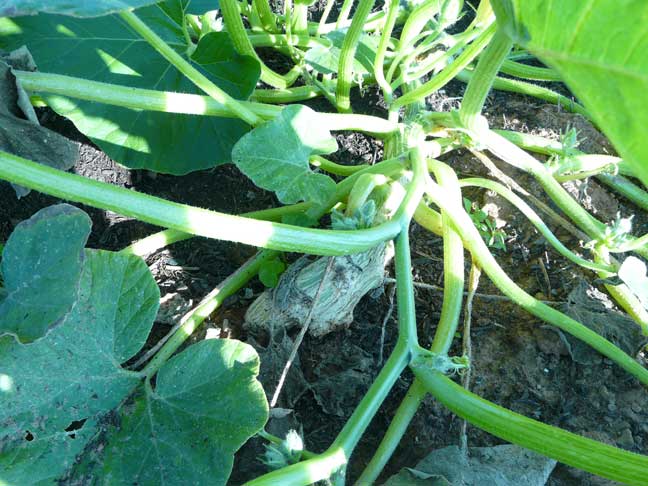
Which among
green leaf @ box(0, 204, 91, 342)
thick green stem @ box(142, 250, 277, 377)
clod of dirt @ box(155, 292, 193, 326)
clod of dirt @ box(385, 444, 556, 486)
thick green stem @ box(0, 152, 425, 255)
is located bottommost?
clod of dirt @ box(155, 292, 193, 326)

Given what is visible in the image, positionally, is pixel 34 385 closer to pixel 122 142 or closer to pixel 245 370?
pixel 245 370

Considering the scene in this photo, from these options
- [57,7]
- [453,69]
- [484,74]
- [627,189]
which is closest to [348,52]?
[453,69]

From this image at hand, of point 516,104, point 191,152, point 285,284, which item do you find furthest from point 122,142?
point 516,104

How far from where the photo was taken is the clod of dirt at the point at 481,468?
1.10m

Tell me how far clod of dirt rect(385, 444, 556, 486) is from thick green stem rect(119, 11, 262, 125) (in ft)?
2.64

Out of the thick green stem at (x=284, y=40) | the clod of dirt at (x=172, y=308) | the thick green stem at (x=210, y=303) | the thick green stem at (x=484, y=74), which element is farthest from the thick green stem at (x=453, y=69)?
the clod of dirt at (x=172, y=308)

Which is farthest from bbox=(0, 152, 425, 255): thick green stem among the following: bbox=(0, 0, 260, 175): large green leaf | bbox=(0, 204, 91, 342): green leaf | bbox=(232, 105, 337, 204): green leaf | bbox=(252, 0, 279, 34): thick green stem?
bbox=(252, 0, 279, 34): thick green stem

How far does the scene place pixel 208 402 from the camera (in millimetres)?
1040

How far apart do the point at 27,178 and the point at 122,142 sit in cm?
70

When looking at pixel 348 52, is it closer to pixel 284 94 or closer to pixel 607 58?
pixel 284 94

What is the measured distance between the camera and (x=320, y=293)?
4.35 feet

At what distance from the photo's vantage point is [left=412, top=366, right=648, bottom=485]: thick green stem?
94 centimetres

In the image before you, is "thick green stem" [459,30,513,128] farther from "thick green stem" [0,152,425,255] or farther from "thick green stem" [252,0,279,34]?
"thick green stem" [252,0,279,34]

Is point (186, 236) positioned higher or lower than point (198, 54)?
lower
